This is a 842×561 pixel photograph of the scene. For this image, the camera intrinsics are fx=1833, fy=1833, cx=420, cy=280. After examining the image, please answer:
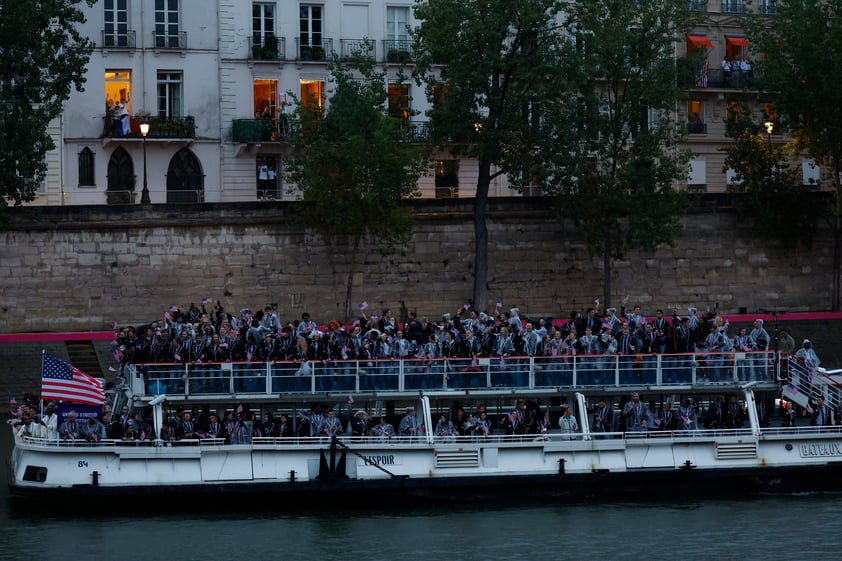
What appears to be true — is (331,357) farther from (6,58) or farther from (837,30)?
(837,30)

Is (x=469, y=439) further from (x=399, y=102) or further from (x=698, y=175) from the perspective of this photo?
(x=698, y=175)

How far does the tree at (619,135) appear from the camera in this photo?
52781mm

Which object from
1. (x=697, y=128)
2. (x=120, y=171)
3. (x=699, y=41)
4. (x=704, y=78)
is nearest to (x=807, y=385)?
(x=120, y=171)

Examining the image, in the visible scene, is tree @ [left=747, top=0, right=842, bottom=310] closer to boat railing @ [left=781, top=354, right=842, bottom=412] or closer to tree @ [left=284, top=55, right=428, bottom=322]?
tree @ [left=284, top=55, right=428, bottom=322]

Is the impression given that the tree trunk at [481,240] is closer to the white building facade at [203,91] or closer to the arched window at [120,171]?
the white building facade at [203,91]

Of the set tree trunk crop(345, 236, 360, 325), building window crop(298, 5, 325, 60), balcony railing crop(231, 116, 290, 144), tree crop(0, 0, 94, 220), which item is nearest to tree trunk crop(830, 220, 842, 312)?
tree trunk crop(345, 236, 360, 325)

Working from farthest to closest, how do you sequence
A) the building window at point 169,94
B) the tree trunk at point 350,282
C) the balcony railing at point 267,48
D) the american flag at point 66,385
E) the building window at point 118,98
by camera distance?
1. the balcony railing at point 267,48
2. the building window at point 169,94
3. the building window at point 118,98
4. the tree trunk at point 350,282
5. the american flag at point 66,385

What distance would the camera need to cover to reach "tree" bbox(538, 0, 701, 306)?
52781 mm

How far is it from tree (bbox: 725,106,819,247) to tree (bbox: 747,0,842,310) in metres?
1.03

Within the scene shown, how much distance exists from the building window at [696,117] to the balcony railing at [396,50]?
10635 mm

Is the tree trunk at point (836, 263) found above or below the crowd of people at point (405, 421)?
above

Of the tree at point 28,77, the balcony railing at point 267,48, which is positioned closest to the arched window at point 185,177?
the balcony railing at point 267,48

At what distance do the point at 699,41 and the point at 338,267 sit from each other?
16.2 meters

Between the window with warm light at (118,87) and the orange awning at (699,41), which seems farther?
the orange awning at (699,41)
